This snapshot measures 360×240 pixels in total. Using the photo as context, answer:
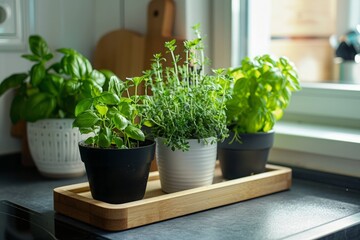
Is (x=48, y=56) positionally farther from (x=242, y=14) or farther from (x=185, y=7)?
(x=242, y=14)

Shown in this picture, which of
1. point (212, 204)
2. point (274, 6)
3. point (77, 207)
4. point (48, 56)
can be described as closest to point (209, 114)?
point (212, 204)

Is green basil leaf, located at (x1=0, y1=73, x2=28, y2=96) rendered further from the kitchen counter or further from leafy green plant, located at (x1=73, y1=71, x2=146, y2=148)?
leafy green plant, located at (x1=73, y1=71, x2=146, y2=148)

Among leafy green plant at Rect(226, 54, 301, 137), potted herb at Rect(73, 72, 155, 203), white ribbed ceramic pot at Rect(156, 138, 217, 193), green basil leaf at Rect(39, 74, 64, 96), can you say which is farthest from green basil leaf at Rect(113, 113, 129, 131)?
green basil leaf at Rect(39, 74, 64, 96)

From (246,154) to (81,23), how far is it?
691 millimetres

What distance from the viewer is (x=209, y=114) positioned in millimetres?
1162

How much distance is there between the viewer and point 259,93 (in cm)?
130

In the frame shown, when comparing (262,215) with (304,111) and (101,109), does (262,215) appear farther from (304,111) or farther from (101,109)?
(304,111)

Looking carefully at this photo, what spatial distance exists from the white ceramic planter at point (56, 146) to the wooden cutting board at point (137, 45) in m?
0.29

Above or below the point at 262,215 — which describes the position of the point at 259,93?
above

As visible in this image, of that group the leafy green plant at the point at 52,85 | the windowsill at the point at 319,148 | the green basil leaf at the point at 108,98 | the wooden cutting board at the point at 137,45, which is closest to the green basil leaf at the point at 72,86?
the leafy green plant at the point at 52,85

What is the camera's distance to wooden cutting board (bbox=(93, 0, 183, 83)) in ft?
5.12

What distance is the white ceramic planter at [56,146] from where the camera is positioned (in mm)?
1404

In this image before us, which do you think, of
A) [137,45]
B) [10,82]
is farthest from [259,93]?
[10,82]

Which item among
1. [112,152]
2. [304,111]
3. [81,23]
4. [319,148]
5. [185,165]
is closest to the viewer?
[112,152]
